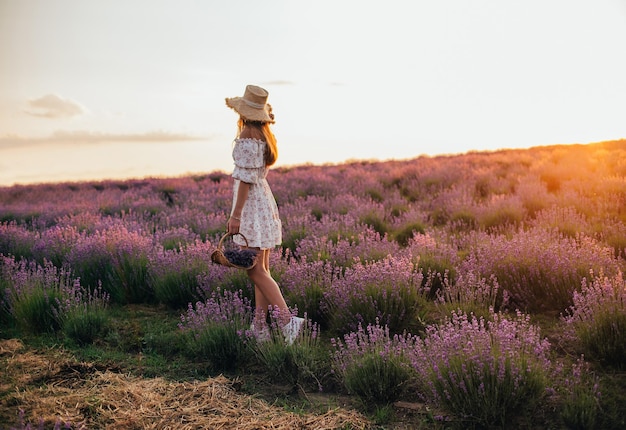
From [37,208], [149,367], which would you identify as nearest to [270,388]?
[149,367]

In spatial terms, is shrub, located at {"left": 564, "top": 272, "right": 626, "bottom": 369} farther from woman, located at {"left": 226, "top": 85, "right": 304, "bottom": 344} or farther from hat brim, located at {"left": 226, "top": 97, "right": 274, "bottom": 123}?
hat brim, located at {"left": 226, "top": 97, "right": 274, "bottom": 123}

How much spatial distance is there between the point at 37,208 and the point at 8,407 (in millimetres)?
10800

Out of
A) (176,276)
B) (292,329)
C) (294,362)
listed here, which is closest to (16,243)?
(176,276)

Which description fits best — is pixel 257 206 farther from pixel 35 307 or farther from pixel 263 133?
pixel 35 307

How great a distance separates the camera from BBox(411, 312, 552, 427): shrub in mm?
3156

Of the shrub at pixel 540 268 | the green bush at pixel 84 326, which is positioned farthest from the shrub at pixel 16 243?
the shrub at pixel 540 268

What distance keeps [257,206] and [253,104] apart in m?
0.86

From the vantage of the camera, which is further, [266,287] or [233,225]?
[266,287]

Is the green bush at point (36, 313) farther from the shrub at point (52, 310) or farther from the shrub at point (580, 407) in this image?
the shrub at point (580, 407)

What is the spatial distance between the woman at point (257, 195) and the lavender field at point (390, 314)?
0.56ft

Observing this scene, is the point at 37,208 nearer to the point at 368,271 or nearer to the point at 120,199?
the point at 120,199

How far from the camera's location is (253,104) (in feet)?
14.3

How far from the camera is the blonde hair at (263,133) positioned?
4359 millimetres

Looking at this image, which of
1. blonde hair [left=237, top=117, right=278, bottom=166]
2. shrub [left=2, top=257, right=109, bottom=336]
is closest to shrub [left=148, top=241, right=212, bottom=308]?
shrub [left=2, top=257, right=109, bottom=336]
